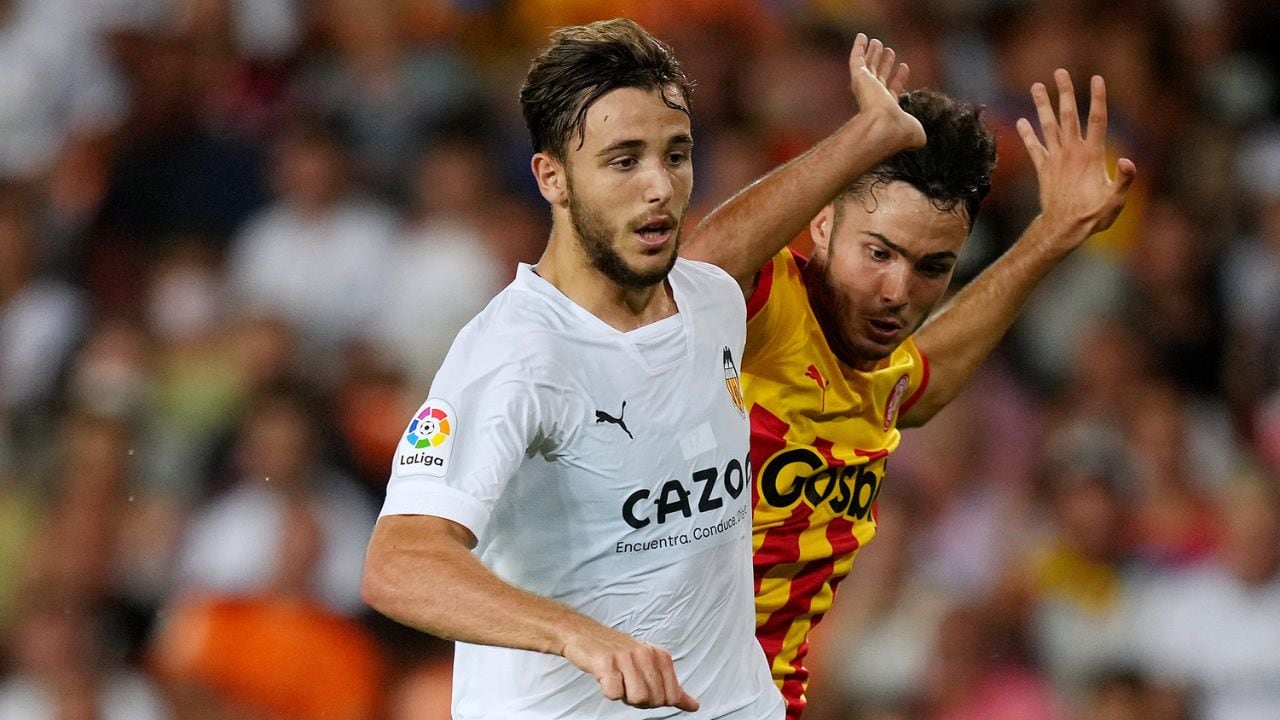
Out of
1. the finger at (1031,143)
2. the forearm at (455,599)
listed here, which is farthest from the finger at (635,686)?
the finger at (1031,143)

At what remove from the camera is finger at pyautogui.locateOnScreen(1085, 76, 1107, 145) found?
407 cm

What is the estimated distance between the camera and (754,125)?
7375 millimetres

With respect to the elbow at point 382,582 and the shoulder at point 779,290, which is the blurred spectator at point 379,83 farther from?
the elbow at point 382,582

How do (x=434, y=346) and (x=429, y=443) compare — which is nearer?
(x=429, y=443)

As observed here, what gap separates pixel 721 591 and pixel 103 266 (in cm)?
518

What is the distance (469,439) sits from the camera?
2.72m

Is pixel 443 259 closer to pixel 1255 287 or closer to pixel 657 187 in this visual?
pixel 1255 287

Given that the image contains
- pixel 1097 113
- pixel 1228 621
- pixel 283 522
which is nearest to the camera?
pixel 1097 113

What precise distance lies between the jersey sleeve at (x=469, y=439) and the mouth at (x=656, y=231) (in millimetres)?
325

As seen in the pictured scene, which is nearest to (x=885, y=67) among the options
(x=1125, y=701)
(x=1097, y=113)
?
(x=1097, y=113)

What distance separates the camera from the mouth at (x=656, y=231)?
9.64 ft

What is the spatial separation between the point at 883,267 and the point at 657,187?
1034mm

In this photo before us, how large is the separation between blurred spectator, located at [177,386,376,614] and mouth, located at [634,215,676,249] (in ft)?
12.5

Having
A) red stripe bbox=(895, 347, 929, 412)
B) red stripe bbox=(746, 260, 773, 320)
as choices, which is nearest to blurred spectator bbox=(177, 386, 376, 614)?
red stripe bbox=(895, 347, 929, 412)
